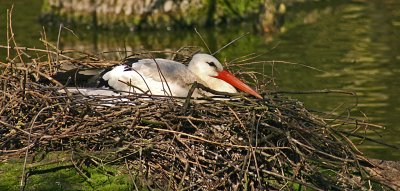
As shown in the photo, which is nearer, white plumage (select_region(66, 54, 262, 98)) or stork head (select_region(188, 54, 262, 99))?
white plumage (select_region(66, 54, 262, 98))

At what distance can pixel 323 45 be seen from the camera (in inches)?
824

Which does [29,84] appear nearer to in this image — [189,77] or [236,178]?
[189,77]

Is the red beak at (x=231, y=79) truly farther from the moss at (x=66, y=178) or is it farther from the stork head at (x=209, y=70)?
the moss at (x=66, y=178)

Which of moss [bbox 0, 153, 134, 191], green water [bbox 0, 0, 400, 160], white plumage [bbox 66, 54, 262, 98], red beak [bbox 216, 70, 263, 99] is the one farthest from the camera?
green water [bbox 0, 0, 400, 160]

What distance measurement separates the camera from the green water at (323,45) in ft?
51.7

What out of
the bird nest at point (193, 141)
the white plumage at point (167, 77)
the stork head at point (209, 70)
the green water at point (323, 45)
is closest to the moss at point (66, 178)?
the bird nest at point (193, 141)

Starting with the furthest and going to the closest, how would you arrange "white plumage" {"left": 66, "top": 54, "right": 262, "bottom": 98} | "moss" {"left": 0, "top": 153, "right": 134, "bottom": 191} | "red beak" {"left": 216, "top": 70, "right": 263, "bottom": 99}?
"red beak" {"left": 216, "top": 70, "right": 263, "bottom": 99} → "white plumage" {"left": 66, "top": 54, "right": 262, "bottom": 98} → "moss" {"left": 0, "top": 153, "right": 134, "bottom": 191}

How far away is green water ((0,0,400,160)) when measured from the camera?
620 inches

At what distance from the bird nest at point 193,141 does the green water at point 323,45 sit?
13.2 feet

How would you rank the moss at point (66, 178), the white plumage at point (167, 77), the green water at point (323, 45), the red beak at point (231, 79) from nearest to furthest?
the moss at point (66, 178)
the white plumage at point (167, 77)
the red beak at point (231, 79)
the green water at point (323, 45)

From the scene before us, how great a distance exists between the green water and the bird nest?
13.2ft

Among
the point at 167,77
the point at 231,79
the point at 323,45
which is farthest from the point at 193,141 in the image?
the point at 323,45

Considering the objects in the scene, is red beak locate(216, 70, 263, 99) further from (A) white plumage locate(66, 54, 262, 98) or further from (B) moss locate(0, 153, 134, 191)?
(B) moss locate(0, 153, 134, 191)

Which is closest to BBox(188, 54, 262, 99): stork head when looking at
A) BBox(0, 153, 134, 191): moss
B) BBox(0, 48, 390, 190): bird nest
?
BBox(0, 48, 390, 190): bird nest
